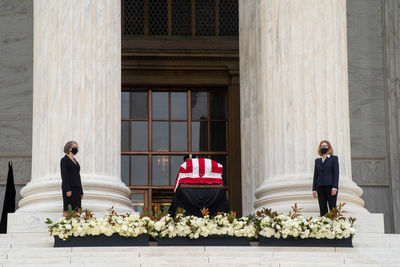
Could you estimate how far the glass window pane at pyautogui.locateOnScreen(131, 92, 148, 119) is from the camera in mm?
30406

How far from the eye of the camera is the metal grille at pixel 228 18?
3064 cm

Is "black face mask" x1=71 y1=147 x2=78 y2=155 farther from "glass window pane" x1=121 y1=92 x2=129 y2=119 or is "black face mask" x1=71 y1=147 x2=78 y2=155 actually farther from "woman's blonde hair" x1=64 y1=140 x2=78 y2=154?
"glass window pane" x1=121 y1=92 x2=129 y2=119

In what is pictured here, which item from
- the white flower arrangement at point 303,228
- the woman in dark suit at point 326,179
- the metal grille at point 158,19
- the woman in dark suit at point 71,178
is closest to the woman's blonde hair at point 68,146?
the woman in dark suit at point 71,178

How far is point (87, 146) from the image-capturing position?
1953 cm

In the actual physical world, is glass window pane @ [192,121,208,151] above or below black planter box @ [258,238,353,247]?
above

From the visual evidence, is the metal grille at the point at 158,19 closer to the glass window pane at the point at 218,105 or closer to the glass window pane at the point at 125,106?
the glass window pane at the point at 125,106

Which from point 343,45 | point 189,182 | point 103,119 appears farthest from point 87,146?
point 343,45

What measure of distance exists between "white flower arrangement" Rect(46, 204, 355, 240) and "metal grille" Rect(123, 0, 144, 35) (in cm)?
1440

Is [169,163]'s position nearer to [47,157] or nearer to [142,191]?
[142,191]

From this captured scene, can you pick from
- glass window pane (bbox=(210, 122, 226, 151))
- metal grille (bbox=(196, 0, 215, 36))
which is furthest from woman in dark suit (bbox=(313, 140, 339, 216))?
metal grille (bbox=(196, 0, 215, 36))

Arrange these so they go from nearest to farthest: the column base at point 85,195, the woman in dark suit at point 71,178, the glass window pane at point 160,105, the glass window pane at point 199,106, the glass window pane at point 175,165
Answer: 1. the woman in dark suit at point 71,178
2. the column base at point 85,195
3. the glass window pane at point 175,165
4. the glass window pane at point 160,105
5. the glass window pane at point 199,106

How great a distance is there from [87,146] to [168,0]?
12384 millimetres

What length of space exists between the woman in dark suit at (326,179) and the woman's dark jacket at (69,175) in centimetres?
494

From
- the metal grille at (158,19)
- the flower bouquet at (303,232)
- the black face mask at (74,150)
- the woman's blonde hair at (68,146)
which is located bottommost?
the flower bouquet at (303,232)
